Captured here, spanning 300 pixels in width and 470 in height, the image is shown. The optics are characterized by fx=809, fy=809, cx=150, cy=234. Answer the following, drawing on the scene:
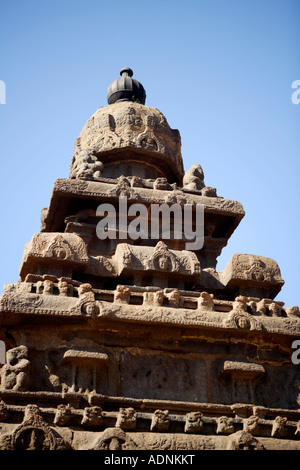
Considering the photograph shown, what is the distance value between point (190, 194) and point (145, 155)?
1679mm

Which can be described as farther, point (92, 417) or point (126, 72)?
point (126, 72)

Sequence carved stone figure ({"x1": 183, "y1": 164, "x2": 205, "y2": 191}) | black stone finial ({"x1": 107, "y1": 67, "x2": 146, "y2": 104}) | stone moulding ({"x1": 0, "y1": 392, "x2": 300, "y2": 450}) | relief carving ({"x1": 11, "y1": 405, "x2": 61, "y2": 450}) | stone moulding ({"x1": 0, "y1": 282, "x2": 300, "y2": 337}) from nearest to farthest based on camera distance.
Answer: relief carving ({"x1": 11, "y1": 405, "x2": 61, "y2": 450}), stone moulding ({"x1": 0, "y1": 392, "x2": 300, "y2": 450}), stone moulding ({"x1": 0, "y1": 282, "x2": 300, "y2": 337}), carved stone figure ({"x1": 183, "y1": 164, "x2": 205, "y2": 191}), black stone finial ({"x1": 107, "y1": 67, "x2": 146, "y2": 104})

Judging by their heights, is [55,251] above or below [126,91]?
below

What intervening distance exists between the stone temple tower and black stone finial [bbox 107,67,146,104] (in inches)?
147

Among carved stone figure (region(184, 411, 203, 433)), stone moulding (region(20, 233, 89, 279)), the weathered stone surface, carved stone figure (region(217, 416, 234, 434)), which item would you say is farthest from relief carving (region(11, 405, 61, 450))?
the weathered stone surface

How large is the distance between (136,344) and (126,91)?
7568 millimetres

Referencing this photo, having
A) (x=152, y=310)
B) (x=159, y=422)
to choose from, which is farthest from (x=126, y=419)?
(x=152, y=310)

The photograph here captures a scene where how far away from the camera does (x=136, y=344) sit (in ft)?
36.4

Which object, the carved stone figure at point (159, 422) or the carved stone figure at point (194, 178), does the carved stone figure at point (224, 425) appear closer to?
the carved stone figure at point (159, 422)

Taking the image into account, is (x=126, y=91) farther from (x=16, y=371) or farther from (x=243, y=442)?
(x=243, y=442)

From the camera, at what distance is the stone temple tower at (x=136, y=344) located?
33.0ft

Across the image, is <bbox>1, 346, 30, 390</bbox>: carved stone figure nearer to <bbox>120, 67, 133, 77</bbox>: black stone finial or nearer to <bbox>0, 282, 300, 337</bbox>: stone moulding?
<bbox>0, 282, 300, 337</bbox>: stone moulding

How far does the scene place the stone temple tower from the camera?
33.0 feet
